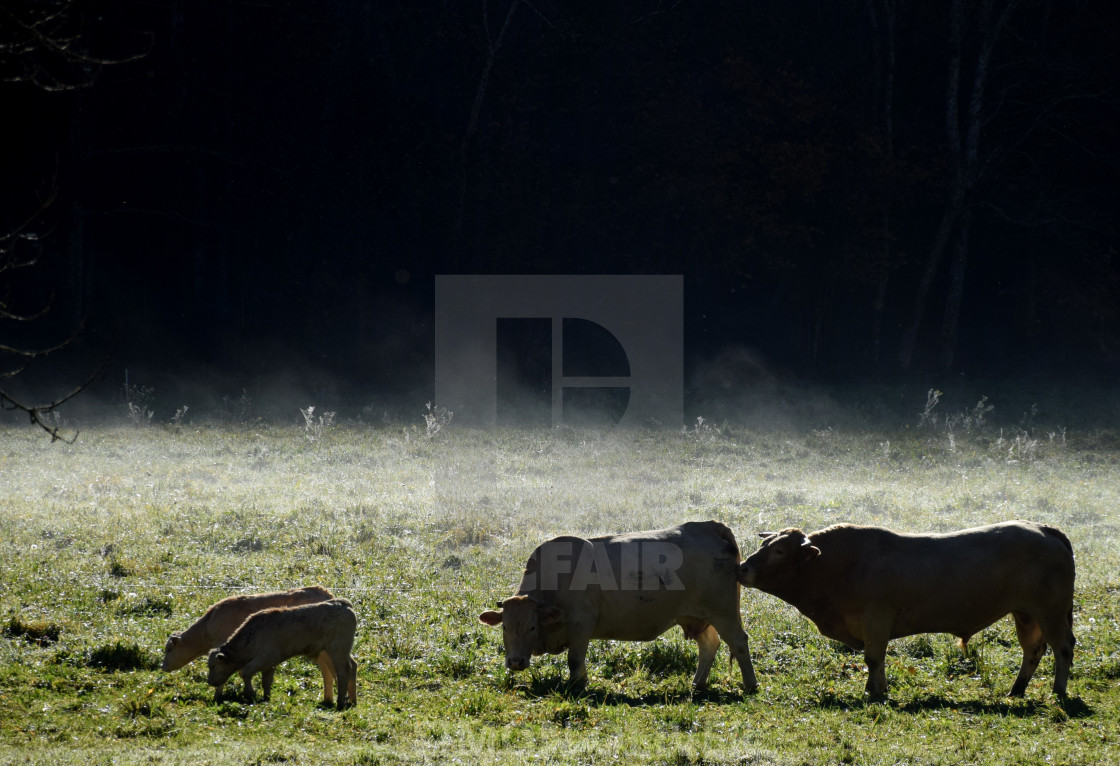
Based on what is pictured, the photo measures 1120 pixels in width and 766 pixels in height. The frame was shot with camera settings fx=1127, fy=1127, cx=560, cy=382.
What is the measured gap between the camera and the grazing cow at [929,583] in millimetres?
9398

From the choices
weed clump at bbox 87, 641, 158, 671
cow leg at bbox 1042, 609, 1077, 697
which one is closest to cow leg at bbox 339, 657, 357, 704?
weed clump at bbox 87, 641, 158, 671

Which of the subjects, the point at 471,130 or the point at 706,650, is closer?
the point at 706,650

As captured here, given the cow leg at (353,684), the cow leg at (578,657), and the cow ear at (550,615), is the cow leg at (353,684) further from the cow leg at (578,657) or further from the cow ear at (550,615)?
the cow leg at (578,657)

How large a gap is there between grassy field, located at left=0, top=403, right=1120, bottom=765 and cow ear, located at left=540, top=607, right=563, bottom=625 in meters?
0.59

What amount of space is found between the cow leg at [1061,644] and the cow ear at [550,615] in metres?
4.05

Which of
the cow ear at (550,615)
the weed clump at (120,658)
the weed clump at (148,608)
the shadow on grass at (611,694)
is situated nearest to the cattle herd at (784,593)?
the cow ear at (550,615)

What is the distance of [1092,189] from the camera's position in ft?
116

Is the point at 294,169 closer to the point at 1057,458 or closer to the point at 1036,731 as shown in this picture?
the point at 1057,458

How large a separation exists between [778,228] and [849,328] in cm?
745

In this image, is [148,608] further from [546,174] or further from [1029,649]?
[546,174]

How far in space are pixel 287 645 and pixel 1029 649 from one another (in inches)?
241

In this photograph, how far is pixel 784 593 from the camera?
9.73 m

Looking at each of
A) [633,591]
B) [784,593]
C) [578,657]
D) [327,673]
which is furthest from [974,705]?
[327,673]

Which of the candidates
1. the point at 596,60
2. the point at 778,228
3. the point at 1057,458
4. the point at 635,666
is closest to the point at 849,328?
the point at 778,228
